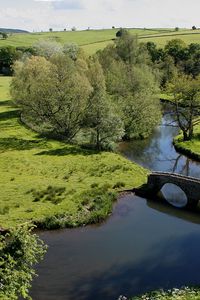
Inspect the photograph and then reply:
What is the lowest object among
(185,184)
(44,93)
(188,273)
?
(188,273)

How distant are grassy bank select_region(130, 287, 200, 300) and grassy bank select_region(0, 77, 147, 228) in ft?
50.4

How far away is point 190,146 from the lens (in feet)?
258

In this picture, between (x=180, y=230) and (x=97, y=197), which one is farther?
(x=97, y=197)

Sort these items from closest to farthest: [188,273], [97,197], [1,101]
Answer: [188,273], [97,197], [1,101]

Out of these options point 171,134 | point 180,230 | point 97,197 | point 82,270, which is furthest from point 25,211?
point 171,134

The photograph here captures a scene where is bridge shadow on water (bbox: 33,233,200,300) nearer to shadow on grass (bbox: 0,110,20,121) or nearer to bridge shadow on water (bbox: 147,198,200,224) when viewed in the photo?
bridge shadow on water (bbox: 147,198,200,224)

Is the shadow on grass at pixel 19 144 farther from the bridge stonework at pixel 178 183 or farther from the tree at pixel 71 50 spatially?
the tree at pixel 71 50

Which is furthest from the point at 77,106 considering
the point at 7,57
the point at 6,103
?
the point at 7,57

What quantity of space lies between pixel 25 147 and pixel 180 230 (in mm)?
35452

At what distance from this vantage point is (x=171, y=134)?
A: 93.9 meters

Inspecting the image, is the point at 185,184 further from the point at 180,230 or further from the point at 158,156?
the point at 158,156

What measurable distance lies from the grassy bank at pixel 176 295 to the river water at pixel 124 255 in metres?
2.09

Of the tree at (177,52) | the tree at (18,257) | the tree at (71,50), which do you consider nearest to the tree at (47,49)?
the tree at (71,50)

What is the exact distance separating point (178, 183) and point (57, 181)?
52.0 feet
